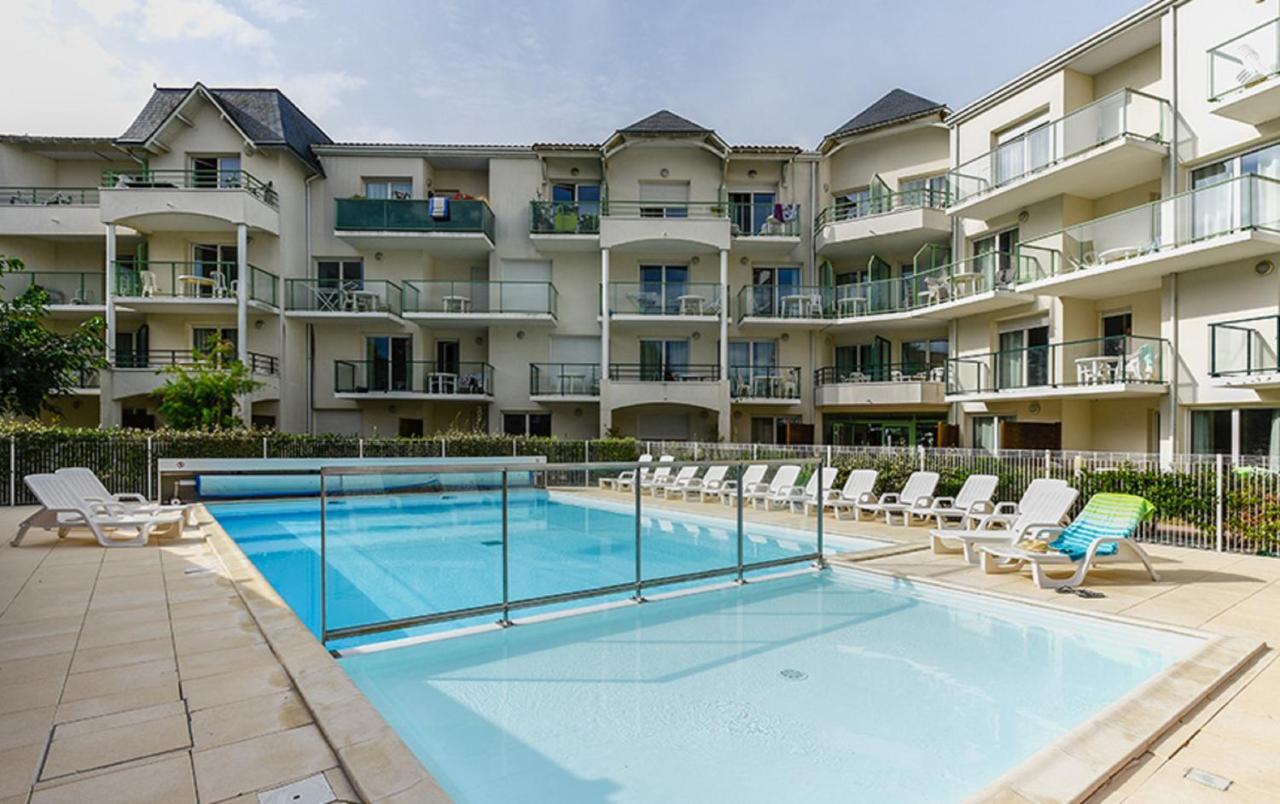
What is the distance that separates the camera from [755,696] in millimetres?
4488

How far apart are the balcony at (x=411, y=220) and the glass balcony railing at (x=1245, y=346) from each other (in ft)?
62.5

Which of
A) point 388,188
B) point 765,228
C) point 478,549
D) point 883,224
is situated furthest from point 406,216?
point 478,549

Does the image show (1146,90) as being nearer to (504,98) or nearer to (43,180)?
(504,98)

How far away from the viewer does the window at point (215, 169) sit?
2064 cm

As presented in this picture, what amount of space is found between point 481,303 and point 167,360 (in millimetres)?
9696

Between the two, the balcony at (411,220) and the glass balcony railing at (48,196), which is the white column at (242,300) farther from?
the glass balcony railing at (48,196)

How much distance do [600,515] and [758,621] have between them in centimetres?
209

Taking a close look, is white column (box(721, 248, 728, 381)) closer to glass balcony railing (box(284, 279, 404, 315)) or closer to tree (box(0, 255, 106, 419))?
glass balcony railing (box(284, 279, 404, 315))

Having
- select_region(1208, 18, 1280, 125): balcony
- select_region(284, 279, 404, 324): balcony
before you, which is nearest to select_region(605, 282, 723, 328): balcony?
select_region(284, 279, 404, 324): balcony

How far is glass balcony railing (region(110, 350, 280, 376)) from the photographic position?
65.1 feet

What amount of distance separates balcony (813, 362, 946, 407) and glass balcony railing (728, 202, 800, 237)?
4.86 m

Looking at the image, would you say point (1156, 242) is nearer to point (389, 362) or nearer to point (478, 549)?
point (478, 549)

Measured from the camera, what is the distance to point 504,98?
2195 cm

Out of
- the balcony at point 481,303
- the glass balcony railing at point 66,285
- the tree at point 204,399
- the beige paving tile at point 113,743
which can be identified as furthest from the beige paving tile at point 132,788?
the glass balcony railing at point 66,285
